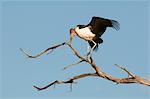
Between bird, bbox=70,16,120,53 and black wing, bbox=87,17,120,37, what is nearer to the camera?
black wing, bbox=87,17,120,37

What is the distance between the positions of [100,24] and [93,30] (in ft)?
0.75

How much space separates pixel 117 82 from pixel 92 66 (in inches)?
16.6

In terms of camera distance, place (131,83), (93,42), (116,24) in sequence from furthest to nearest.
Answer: (93,42) < (116,24) < (131,83)

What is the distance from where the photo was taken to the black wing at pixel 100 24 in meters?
8.00

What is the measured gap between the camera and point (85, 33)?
841 cm

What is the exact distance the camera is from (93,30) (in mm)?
8477

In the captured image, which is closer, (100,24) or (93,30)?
(100,24)

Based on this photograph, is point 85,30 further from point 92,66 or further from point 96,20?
point 92,66

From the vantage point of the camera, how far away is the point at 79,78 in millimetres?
7547

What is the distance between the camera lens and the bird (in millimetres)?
8203

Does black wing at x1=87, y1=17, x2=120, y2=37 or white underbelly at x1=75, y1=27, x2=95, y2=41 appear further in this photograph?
white underbelly at x1=75, y1=27, x2=95, y2=41

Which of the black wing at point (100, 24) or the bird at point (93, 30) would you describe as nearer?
the black wing at point (100, 24)

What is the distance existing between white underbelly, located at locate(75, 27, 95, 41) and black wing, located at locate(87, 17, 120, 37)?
0.08m

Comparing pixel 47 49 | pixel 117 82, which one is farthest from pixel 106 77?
pixel 47 49
